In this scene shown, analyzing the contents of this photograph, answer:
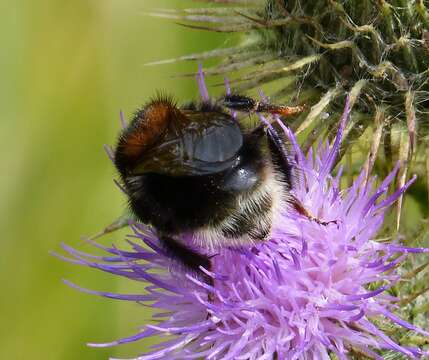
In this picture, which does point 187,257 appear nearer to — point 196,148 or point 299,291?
point 299,291

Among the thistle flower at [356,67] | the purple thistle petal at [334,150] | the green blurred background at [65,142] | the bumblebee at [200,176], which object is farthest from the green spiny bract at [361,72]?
the green blurred background at [65,142]

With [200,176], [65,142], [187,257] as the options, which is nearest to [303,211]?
[187,257]

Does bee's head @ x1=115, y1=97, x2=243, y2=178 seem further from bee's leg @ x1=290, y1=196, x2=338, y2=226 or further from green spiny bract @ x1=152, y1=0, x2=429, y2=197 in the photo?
green spiny bract @ x1=152, y1=0, x2=429, y2=197

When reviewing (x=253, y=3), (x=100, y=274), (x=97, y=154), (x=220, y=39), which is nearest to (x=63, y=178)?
(x=97, y=154)

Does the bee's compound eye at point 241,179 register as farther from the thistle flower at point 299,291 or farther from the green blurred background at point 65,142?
the green blurred background at point 65,142

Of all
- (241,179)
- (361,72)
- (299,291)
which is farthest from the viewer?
(361,72)

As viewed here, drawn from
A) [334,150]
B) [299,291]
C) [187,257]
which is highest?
[334,150]

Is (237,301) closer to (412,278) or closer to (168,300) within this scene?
(168,300)
